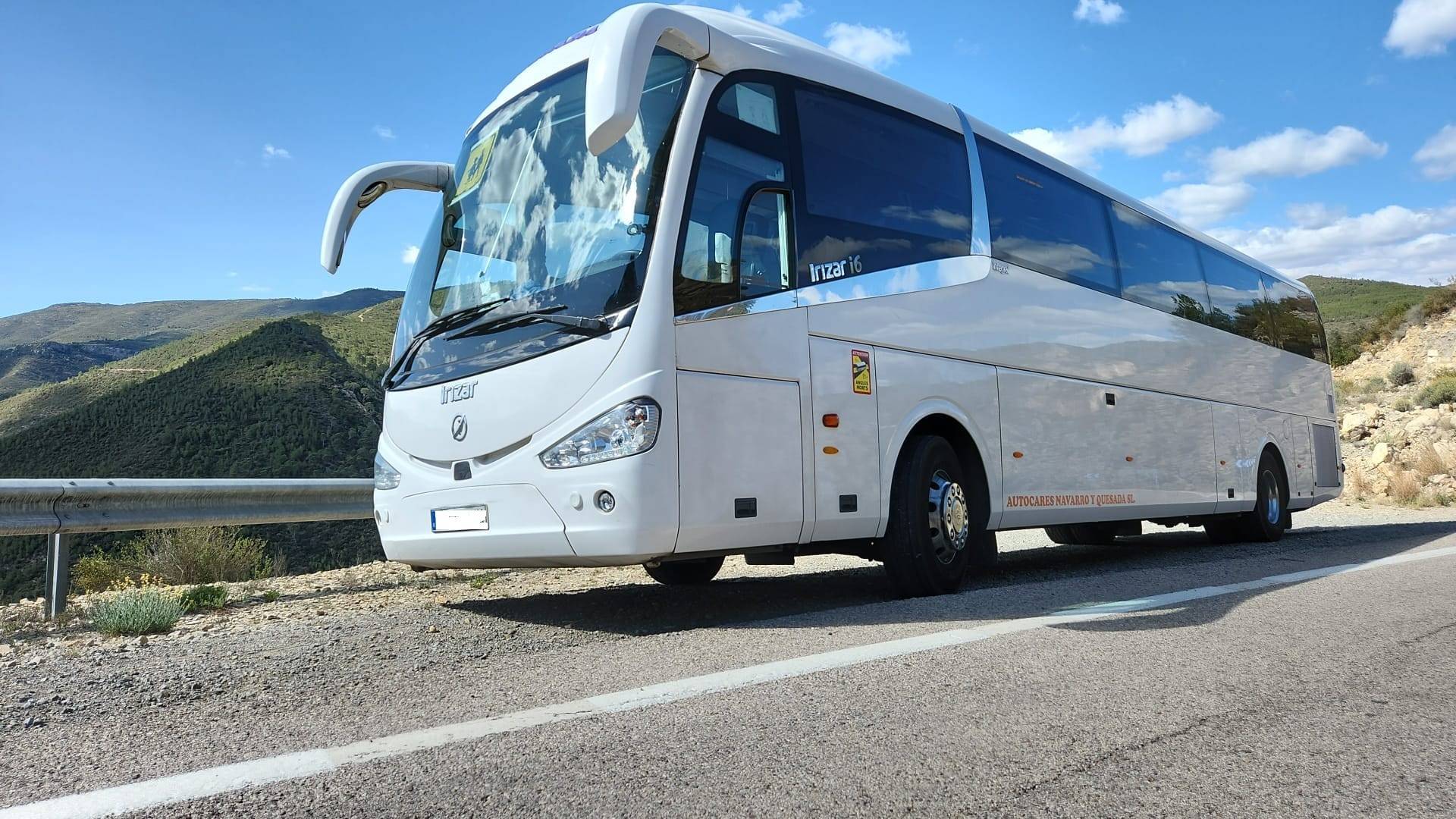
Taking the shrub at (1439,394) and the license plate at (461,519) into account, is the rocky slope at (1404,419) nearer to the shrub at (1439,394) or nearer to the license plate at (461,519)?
the shrub at (1439,394)

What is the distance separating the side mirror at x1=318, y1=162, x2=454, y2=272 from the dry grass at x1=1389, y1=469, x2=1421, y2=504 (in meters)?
18.1

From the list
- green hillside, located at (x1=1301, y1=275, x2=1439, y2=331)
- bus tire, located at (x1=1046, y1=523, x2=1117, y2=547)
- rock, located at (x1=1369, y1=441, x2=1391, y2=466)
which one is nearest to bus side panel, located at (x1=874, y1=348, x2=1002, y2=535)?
bus tire, located at (x1=1046, y1=523, x2=1117, y2=547)

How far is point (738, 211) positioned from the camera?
5438 millimetres

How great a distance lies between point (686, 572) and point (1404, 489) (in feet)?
53.9

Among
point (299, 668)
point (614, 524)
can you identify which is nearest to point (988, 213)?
point (614, 524)

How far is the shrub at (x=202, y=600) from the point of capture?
246 inches

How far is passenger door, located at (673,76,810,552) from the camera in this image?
5.05 meters

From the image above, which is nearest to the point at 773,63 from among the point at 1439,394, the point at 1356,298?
the point at 1439,394

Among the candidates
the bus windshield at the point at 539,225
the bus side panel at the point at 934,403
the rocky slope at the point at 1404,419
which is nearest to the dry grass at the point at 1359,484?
the rocky slope at the point at 1404,419

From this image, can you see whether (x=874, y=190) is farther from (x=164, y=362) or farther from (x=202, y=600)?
(x=164, y=362)

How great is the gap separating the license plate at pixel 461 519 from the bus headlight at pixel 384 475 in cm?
46

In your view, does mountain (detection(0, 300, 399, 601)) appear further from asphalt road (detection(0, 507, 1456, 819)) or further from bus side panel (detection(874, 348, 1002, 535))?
asphalt road (detection(0, 507, 1456, 819))

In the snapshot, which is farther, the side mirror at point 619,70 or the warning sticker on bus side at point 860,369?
the warning sticker on bus side at point 860,369

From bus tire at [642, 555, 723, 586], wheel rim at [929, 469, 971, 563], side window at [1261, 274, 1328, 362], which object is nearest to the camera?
wheel rim at [929, 469, 971, 563]
